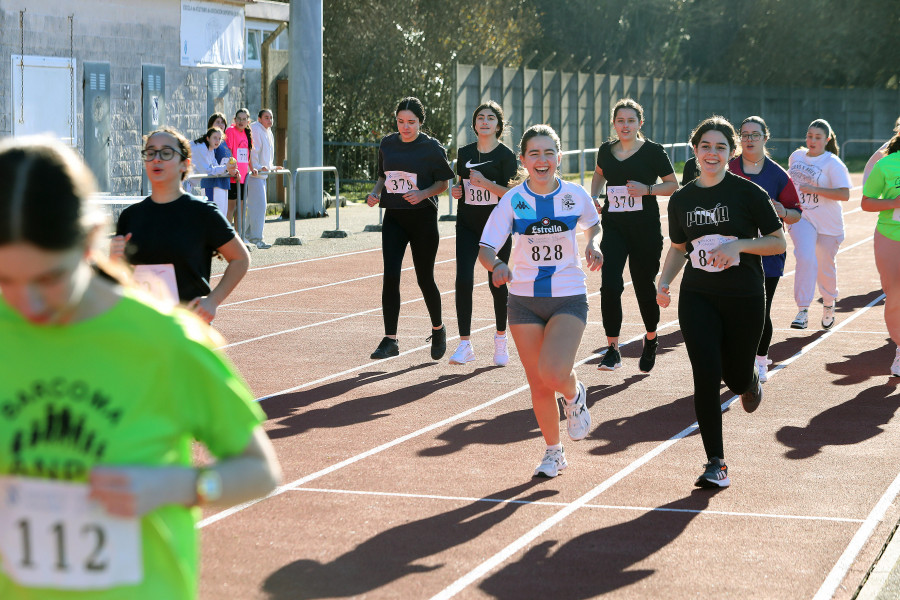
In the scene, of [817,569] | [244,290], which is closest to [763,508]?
[817,569]

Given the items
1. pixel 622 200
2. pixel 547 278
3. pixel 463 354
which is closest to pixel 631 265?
pixel 622 200

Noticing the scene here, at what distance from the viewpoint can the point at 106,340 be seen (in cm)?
259

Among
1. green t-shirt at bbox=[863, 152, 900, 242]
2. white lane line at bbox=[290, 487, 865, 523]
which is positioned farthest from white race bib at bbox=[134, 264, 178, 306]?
green t-shirt at bbox=[863, 152, 900, 242]

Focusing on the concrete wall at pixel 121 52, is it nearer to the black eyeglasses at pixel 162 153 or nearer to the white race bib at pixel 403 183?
the white race bib at pixel 403 183

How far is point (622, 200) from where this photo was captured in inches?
431

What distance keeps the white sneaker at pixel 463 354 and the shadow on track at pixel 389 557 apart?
→ 4.26 meters

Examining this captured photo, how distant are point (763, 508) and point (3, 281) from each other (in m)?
5.19

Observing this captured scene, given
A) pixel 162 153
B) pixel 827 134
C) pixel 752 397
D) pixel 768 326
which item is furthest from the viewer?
pixel 827 134

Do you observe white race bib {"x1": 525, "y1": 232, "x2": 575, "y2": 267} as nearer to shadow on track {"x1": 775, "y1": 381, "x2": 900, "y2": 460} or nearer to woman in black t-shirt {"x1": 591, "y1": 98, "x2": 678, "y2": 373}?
shadow on track {"x1": 775, "y1": 381, "x2": 900, "y2": 460}

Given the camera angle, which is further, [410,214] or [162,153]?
[410,214]

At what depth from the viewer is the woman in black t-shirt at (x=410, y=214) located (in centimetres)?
1150

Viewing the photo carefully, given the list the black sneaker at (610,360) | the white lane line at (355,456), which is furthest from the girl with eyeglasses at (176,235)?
the black sneaker at (610,360)

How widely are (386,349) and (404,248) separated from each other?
0.86 metres

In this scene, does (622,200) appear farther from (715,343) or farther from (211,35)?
(211,35)
